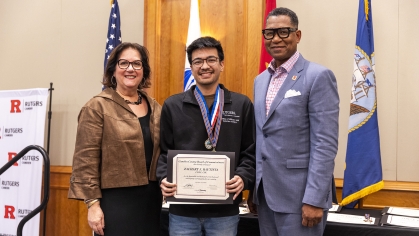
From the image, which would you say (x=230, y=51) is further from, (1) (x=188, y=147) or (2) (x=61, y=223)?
(2) (x=61, y=223)

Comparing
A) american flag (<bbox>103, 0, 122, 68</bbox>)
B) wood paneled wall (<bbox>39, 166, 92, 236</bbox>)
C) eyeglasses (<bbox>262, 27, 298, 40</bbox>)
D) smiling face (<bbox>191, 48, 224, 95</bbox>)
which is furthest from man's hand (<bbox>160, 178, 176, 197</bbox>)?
wood paneled wall (<bbox>39, 166, 92, 236</bbox>)

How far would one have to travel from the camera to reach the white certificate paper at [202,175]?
2.21 m

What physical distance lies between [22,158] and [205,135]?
10.1 feet

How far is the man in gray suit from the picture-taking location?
6.73ft

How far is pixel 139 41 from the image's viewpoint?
4.79 meters

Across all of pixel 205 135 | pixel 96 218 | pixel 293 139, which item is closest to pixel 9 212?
pixel 96 218

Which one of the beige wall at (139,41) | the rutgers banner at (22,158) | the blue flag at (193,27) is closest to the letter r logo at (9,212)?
the rutgers banner at (22,158)

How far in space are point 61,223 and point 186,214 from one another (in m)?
3.31

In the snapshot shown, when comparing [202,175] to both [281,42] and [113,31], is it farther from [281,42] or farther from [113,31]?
[113,31]

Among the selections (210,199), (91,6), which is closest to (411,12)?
(210,199)

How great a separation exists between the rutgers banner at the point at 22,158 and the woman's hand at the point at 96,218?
8.05 ft

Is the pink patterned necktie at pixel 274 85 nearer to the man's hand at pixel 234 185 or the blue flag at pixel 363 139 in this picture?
the man's hand at pixel 234 185

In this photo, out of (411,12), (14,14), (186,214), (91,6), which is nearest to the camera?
(186,214)

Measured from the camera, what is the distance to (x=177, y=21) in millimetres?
4562
